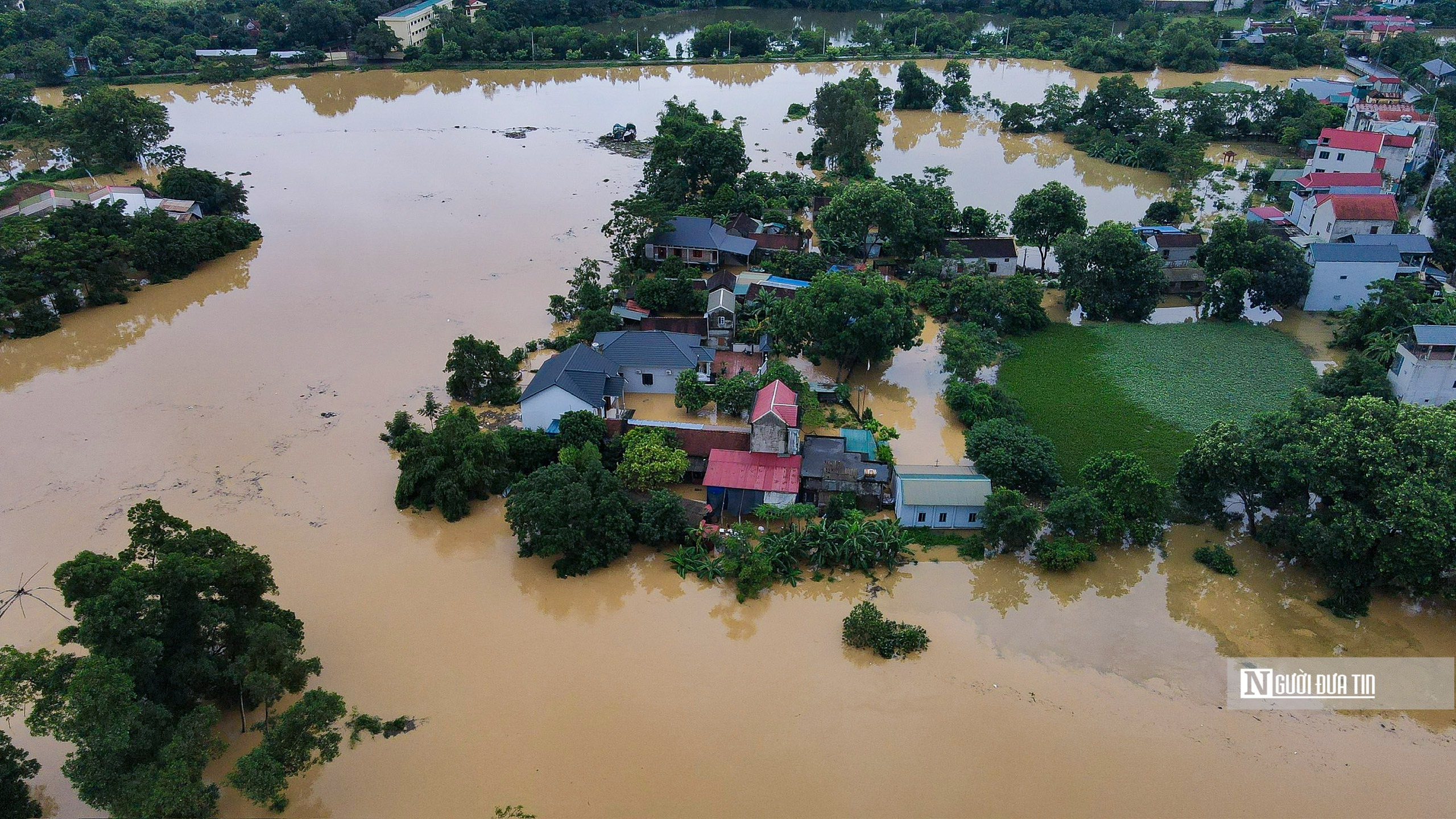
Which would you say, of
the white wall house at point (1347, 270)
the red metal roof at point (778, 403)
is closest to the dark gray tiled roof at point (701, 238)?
the red metal roof at point (778, 403)

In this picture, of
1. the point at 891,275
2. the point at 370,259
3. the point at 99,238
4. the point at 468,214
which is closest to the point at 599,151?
the point at 468,214

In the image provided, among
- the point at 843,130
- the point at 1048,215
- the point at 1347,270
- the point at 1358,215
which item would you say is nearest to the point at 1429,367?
the point at 1347,270

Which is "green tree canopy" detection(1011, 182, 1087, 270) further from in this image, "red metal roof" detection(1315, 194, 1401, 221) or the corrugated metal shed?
the corrugated metal shed

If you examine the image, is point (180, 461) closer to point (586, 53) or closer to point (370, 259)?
point (370, 259)

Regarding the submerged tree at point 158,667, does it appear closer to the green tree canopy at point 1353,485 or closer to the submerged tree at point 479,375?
the submerged tree at point 479,375

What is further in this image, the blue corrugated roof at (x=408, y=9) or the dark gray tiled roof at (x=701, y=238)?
the blue corrugated roof at (x=408, y=9)
